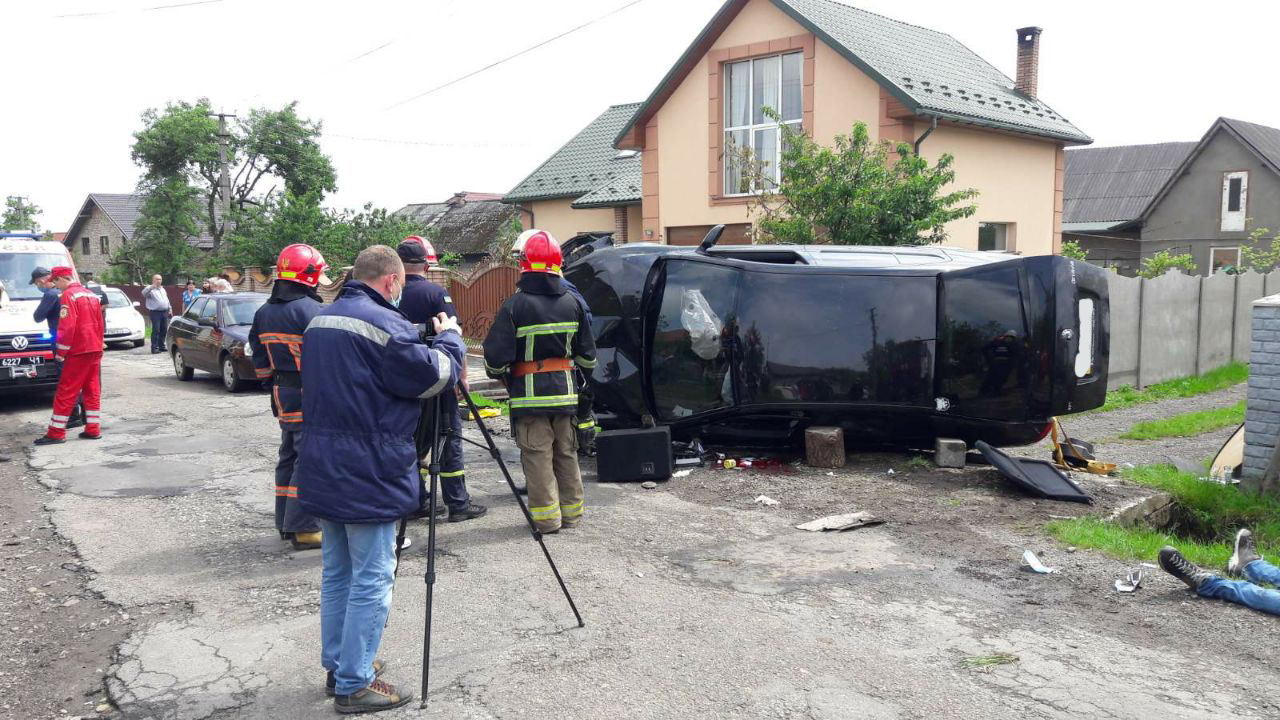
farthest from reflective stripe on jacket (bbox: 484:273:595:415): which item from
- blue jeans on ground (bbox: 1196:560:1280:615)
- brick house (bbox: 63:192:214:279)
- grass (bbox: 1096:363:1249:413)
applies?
brick house (bbox: 63:192:214:279)

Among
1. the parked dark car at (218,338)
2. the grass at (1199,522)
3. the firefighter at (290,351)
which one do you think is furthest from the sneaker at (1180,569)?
the parked dark car at (218,338)

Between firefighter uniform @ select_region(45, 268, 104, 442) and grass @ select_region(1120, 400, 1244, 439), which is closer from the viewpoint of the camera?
firefighter uniform @ select_region(45, 268, 104, 442)

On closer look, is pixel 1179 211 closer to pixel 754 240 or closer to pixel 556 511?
pixel 754 240

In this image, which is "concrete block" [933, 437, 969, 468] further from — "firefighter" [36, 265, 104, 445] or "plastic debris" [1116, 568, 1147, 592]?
"firefighter" [36, 265, 104, 445]

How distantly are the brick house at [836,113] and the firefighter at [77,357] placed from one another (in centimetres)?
1050

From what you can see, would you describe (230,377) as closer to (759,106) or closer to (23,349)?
(23,349)

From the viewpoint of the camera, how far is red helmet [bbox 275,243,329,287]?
588cm

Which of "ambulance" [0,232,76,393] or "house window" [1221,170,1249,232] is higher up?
"house window" [1221,170,1249,232]

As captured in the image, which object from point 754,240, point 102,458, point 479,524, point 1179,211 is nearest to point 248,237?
point 754,240

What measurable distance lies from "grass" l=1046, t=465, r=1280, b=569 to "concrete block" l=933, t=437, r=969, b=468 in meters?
1.37

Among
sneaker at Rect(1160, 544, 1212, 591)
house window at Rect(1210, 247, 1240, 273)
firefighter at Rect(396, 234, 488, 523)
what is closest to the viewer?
sneaker at Rect(1160, 544, 1212, 591)

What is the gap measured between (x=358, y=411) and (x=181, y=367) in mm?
14172

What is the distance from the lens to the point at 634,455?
771cm

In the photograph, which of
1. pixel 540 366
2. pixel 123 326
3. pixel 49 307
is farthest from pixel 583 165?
pixel 540 366
